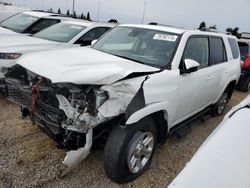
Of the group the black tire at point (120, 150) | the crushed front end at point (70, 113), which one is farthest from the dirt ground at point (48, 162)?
the crushed front end at point (70, 113)

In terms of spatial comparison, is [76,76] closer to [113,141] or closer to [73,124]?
[73,124]

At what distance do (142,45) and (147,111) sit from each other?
4.42 ft

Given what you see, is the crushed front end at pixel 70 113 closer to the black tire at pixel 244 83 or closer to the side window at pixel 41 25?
the side window at pixel 41 25

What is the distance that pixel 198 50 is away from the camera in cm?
411

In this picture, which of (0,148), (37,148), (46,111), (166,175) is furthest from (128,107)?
(0,148)

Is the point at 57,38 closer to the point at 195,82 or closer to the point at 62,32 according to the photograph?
the point at 62,32

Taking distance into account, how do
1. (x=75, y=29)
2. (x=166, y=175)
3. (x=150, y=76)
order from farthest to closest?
(x=75, y=29), (x=166, y=175), (x=150, y=76)

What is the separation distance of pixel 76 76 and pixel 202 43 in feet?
8.40

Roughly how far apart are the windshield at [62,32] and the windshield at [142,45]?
7.37ft

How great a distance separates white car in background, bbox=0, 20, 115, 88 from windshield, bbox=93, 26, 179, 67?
1792 millimetres

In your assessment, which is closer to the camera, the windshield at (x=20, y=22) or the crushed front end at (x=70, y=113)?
the crushed front end at (x=70, y=113)

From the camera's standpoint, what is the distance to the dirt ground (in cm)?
295

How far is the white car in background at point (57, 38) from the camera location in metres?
5.11

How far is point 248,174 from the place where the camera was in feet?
5.10
